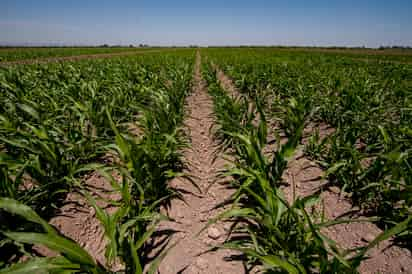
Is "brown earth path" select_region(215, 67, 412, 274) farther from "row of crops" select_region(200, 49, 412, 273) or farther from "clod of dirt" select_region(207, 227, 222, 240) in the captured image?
"clod of dirt" select_region(207, 227, 222, 240)

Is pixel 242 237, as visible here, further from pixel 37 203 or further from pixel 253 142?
pixel 37 203

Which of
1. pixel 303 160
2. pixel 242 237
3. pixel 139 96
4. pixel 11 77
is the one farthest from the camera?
pixel 11 77

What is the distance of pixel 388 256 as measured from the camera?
154cm

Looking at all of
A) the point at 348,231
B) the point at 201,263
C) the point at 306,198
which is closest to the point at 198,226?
the point at 201,263

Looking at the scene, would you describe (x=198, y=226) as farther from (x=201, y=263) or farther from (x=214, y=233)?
(x=201, y=263)

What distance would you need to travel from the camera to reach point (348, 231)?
5.83ft

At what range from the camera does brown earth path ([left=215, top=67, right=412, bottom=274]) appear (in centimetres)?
149

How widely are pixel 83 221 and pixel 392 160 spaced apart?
2.49 meters

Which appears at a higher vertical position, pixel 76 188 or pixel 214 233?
pixel 76 188

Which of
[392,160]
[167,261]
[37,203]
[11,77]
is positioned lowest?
[167,261]

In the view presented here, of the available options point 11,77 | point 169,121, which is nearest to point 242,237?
point 169,121

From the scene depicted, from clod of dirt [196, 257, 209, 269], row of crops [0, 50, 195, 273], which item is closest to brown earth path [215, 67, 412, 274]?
clod of dirt [196, 257, 209, 269]

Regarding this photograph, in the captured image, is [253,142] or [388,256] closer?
[388,256]

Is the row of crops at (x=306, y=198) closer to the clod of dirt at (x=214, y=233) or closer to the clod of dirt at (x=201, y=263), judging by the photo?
the clod of dirt at (x=214, y=233)
